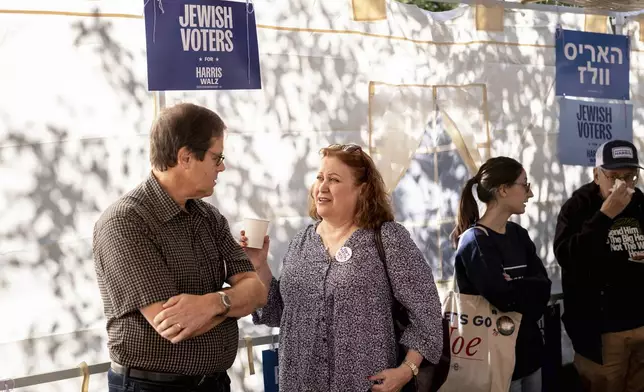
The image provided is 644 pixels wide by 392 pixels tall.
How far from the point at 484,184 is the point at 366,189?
43.7 inches

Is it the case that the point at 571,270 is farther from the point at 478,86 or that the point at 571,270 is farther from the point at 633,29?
the point at 633,29

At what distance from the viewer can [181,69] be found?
11.3 ft

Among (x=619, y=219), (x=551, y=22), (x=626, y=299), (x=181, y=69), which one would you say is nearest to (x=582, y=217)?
(x=619, y=219)

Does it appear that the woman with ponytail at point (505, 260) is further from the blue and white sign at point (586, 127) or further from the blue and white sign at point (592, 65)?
the blue and white sign at point (592, 65)

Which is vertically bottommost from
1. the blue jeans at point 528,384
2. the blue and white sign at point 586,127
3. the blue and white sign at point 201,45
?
the blue jeans at point 528,384

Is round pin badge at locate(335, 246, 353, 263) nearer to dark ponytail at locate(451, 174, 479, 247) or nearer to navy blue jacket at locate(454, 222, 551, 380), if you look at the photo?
navy blue jacket at locate(454, 222, 551, 380)

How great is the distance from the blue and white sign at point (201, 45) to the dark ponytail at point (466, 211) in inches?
49.2

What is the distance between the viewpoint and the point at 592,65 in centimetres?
505

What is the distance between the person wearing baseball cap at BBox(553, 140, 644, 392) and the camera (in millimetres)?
4539

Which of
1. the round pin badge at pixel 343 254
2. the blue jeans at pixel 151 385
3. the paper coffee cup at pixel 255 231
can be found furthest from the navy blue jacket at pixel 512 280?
the blue jeans at pixel 151 385

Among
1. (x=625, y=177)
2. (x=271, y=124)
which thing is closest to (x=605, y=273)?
(x=625, y=177)

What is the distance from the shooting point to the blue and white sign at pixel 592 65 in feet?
16.2

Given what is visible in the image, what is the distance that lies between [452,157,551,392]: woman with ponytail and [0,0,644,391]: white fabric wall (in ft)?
1.07

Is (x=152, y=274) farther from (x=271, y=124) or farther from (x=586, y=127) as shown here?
(x=586, y=127)
